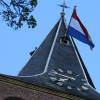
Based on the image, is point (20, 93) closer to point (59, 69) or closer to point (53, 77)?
point (53, 77)

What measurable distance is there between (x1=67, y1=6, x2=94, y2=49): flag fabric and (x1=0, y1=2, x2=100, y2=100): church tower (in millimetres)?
2397

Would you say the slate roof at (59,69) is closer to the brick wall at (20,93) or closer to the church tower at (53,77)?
the church tower at (53,77)

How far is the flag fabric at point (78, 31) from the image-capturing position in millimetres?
33606

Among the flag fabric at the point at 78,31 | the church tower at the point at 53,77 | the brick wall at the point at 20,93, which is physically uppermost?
the flag fabric at the point at 78,31

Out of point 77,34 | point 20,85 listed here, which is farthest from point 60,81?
point 77,34

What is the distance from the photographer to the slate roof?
2883cm

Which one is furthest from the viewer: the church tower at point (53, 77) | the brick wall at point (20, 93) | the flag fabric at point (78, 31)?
the flag fabric at point (78, 31)

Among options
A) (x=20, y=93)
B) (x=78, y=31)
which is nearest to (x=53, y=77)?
(x=20, y=93)

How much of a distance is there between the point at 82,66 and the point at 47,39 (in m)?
6.01

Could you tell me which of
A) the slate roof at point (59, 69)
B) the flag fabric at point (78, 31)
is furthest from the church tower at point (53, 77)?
the flag fabric at point (78, 31)

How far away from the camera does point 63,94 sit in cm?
2761

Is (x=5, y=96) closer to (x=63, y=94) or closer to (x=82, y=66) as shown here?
(x=63, y=94)

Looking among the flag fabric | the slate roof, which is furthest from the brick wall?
the flag fabric

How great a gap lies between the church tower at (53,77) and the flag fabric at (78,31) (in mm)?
2397
